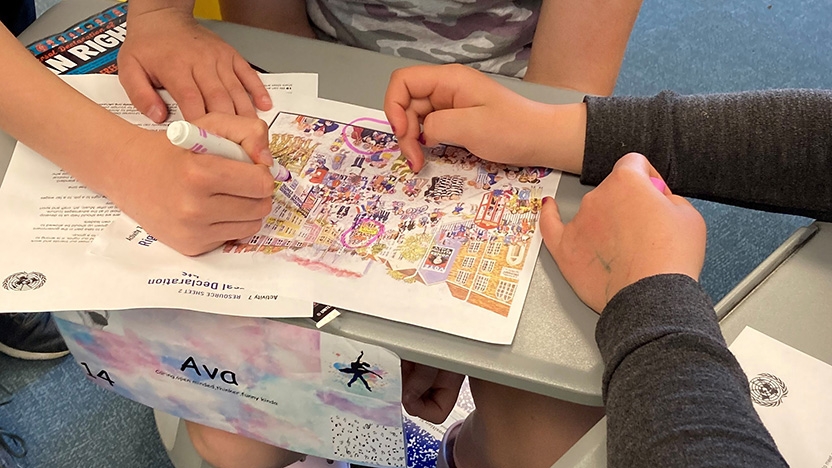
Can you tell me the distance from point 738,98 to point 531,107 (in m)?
0.18

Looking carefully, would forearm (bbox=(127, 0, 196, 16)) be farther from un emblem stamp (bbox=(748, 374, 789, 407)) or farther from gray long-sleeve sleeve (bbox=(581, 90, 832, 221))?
un emblem stamp (bbox=(748, 374, 789, 407))

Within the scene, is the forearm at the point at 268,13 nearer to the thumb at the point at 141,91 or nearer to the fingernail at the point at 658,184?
the thumb at the point at 141,91

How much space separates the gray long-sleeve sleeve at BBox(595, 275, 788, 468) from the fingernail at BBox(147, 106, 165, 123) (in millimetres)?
423

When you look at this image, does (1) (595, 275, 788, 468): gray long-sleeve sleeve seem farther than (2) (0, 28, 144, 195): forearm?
No

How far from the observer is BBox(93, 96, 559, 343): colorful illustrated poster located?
478 mm

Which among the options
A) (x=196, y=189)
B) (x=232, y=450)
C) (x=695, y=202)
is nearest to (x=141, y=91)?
(x=196, y=189)

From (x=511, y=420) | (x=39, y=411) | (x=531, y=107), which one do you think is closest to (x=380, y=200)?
(x=531, y=107)

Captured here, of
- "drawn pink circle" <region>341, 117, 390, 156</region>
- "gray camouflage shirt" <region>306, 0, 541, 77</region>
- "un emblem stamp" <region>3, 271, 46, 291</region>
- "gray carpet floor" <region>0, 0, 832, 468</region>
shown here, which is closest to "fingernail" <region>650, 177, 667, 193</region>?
"drawn pink circle" <region>341, 117, 390, 156</region>

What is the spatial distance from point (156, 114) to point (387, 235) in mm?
256

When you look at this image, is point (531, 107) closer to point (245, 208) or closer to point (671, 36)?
point (245, 208)

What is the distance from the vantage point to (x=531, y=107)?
588 mm

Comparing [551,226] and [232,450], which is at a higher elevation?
[551,226]

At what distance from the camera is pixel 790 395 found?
448mm

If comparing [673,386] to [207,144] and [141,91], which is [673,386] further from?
[141,91]
